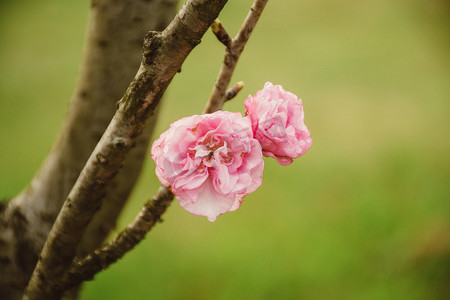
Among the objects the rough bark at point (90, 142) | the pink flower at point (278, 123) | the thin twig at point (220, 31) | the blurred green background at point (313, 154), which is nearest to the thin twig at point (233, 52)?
the thin twig at point (220, 31)

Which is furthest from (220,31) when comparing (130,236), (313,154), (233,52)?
(313,154)

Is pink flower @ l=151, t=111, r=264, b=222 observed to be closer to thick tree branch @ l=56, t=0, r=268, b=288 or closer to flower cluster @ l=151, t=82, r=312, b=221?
flower cluster @ l=151, t=82, r=312, b=221

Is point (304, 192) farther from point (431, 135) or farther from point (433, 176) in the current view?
point (431, 135)

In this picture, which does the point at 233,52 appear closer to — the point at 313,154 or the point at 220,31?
the point at 220,31

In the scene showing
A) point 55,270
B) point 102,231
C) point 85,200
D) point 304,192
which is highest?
point 85,200

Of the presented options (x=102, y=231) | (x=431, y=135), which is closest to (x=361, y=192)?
(x=431, y=135)

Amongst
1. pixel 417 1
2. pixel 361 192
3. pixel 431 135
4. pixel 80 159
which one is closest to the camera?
pixel 80 159
